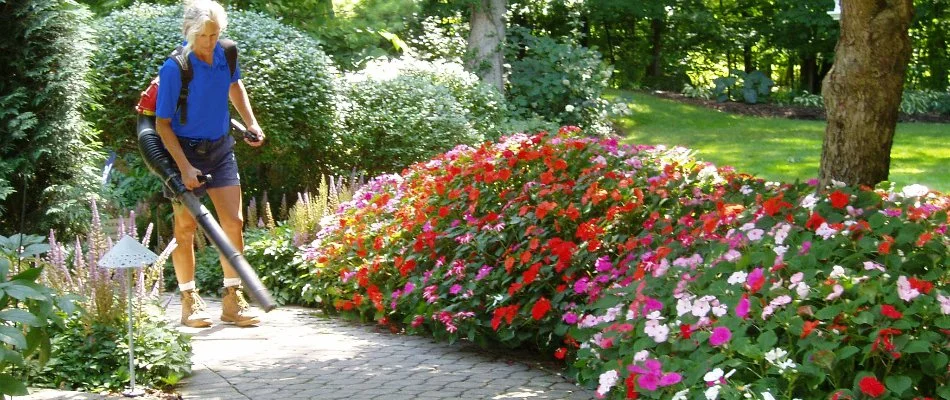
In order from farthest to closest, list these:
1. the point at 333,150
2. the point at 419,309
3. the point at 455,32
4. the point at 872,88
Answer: the point at 455,32 → the point at 333,150 → the point at 419,309 → the point at 872,88

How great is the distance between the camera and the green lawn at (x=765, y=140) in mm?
12227

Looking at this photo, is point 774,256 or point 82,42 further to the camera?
point 82,42

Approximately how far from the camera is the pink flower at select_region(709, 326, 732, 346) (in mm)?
3742

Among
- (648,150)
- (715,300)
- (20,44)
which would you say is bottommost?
(715,300)

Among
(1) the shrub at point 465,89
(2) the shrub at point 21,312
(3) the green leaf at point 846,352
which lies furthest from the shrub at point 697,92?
(2) the shrub at point 21,312

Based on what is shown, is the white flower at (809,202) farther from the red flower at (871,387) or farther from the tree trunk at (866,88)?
the red flower at (871,387)

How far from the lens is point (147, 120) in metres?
6.01

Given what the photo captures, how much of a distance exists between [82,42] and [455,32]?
928 centimetres

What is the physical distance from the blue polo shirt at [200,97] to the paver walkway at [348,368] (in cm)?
118

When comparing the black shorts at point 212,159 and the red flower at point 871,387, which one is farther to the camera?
the black shorts at point 212,159

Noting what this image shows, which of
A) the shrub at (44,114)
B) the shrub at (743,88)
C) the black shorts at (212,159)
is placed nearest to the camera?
the black shorts at (212,159)

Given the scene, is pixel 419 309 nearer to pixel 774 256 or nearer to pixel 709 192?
pixel 709 192

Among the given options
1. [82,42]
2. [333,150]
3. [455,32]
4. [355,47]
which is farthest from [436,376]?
[455,32]

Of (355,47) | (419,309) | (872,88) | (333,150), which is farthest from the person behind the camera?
(355,47)
